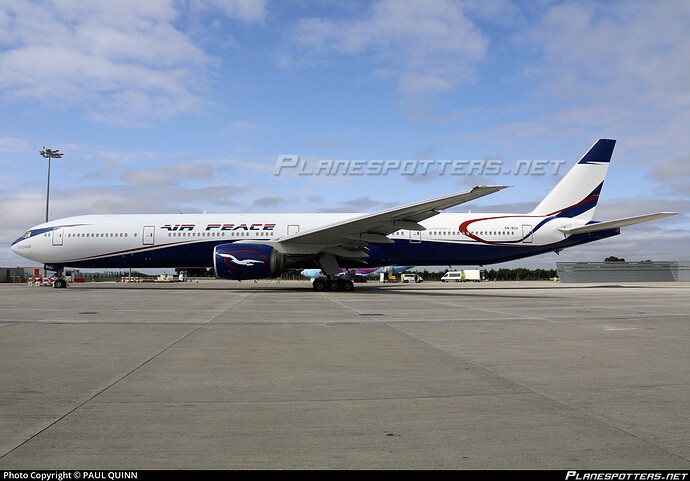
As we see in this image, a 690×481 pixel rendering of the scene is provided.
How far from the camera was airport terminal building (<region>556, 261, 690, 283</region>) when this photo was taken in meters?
42.1

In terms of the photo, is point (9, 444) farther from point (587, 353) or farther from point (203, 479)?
point (587, 353)

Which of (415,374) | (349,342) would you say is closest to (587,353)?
(415,374)

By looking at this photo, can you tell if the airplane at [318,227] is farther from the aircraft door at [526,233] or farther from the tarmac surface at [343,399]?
the tarmac surface at [343,399]

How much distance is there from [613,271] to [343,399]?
150ft

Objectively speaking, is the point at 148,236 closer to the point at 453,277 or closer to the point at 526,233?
the point at 526,233

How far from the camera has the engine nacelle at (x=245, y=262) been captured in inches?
720

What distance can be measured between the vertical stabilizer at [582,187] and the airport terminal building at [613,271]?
832 inches

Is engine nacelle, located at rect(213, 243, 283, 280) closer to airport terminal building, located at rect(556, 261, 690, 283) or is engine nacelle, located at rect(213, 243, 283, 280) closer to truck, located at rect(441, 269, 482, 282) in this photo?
airport terminal building, located at rect(556, 261, 690, 283)

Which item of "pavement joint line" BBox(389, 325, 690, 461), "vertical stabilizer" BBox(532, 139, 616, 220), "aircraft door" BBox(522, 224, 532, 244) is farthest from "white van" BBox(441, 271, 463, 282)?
"pavement joint line" BBox(389, 325, 690, 461)

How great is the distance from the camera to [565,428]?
10.1ft

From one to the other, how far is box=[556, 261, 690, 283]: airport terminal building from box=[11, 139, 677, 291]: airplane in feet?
70.9

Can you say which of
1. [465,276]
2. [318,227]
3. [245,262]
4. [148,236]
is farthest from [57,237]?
[465,276]

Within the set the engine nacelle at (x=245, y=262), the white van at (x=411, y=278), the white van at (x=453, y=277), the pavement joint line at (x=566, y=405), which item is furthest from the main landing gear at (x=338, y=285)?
the white van at (x=453, y=277)

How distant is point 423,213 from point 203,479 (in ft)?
51.6
